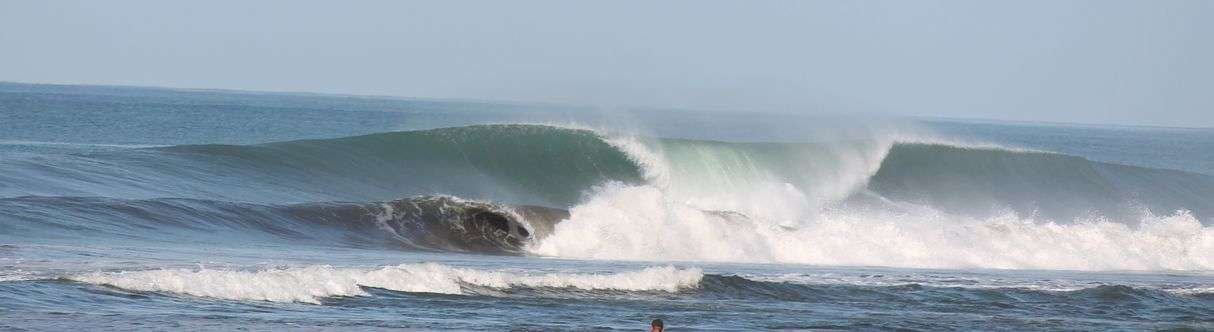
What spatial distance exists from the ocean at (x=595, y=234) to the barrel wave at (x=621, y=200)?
0.07 metres

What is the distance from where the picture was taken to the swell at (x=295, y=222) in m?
19.4

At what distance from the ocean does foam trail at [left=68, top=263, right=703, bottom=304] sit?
1.4 inches

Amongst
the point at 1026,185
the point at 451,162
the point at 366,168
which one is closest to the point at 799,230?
the point at 451,162

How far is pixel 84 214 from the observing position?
2009 centimetres

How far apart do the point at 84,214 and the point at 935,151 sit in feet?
74.1

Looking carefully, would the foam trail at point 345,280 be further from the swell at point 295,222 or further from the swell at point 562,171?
the swell at point 562,171

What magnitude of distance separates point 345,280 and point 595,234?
813 cm

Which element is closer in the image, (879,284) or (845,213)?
(879,284)

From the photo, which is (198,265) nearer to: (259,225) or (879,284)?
(259,225)

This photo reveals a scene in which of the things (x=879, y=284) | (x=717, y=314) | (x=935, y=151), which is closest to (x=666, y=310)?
(x=717, y=314)

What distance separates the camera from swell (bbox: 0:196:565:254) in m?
19.4

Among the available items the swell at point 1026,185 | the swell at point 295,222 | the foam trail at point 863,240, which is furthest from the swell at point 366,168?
the swell at point 1026,185

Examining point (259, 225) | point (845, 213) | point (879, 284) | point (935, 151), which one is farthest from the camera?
point (935, 151)

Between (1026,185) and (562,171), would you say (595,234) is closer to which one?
(562,171)
